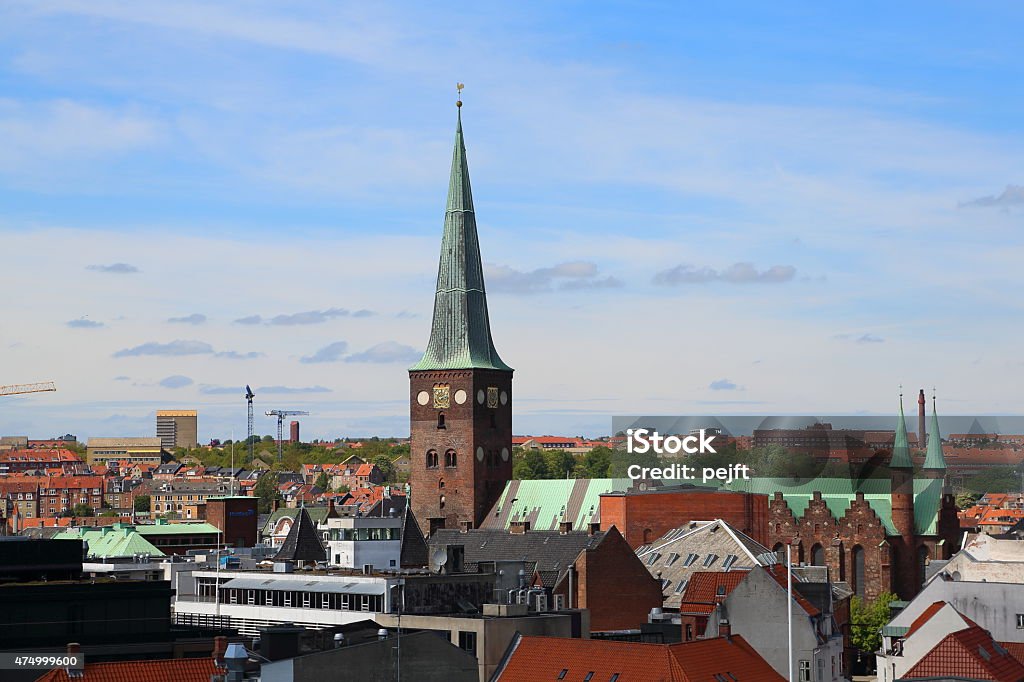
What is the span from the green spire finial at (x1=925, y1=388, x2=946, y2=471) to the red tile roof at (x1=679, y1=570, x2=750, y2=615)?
6670 centimetres

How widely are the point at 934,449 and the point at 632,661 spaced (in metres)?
92.4

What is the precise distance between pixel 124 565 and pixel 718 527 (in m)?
41.0

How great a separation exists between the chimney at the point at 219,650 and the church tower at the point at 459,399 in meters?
83.1

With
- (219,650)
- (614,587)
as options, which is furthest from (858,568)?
(219,650)

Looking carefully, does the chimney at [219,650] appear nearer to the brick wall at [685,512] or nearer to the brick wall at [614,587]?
the brick wall at [614,587]

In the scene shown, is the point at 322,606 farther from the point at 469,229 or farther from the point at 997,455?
the point at 997,455

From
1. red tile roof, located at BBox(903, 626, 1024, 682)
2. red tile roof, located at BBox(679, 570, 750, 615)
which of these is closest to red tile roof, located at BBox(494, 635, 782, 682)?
red tile roof, located at BBox(903, 626, 1024, 682)

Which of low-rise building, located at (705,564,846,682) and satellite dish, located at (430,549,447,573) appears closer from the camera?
low-rise building, located at (705,564,846,682)

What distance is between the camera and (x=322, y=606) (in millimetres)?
91375

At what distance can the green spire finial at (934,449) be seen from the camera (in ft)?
508

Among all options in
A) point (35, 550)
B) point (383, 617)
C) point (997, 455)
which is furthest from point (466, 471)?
point (35, 550)

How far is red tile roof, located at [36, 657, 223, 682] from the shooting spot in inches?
2317

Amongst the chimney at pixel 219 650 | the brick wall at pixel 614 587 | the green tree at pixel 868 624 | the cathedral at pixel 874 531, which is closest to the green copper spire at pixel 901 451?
the cathedral at pixel 874 531

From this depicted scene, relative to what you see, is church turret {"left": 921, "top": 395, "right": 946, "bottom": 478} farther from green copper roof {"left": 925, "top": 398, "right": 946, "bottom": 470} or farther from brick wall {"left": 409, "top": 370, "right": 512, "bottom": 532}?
brick wall {"left": 409, "top": 370, "right": 512, "bottom": 532}
